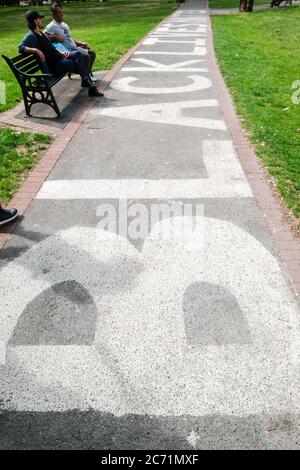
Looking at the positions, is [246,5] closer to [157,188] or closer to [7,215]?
[157,188]

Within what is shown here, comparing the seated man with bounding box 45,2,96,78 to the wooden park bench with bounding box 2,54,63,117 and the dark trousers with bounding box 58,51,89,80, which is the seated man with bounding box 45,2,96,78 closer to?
the dark trousers with bounding box 58,51,89,80

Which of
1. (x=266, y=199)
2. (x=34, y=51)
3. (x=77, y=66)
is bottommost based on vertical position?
(x=266, y=199)

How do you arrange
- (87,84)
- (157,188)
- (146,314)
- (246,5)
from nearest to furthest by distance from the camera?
1. (146,314)
2. (157,188)
3. (87,84)
4. (246,5)

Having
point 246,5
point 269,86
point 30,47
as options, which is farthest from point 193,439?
point 246,5

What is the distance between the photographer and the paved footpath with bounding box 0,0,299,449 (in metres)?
2.48

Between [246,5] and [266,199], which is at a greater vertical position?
[246,5]

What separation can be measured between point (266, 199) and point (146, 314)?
2.43 m

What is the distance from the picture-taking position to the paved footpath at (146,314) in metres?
2.48

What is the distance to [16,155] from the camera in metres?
5.97

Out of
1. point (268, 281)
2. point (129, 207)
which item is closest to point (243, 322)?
point (268, 281)

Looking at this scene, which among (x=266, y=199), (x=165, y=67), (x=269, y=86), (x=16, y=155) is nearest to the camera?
(x=266, y=199)

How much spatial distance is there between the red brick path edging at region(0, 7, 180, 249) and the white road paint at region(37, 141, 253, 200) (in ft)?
0.58

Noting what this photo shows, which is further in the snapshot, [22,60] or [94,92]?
[94,92]

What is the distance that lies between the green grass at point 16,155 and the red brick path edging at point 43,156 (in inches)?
4.2
